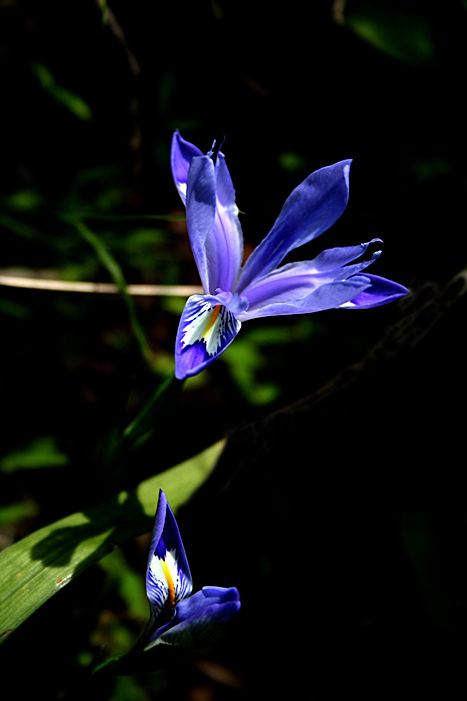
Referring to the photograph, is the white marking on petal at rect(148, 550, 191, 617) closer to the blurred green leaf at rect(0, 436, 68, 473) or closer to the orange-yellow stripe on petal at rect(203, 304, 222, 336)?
the orange-yellow stripe on petal at rect(203, 304, 222, 336)

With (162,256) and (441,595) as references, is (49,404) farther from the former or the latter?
(441,595)

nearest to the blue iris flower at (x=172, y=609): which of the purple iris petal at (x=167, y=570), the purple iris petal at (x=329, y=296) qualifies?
the purple iris petal at (x=167, y=570)

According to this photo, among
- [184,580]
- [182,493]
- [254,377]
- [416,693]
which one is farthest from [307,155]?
[416,693]

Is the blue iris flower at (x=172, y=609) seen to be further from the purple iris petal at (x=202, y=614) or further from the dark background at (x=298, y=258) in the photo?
the dark background at (x=298, y=258)

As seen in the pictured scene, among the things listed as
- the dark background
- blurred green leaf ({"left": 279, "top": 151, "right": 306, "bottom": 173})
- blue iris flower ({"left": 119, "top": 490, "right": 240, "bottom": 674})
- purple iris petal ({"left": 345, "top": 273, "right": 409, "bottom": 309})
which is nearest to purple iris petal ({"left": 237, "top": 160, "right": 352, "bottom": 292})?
purple iris petal ({"left": 345, "top": 273, "right": 409, "bottom": 309})

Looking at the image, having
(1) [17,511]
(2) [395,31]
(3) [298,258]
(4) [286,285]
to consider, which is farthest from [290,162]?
(1) [17,511]

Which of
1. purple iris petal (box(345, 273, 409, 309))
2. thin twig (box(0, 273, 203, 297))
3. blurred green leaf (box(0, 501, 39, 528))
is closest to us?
purple iris petal (box(345, 273, 409, 309))
